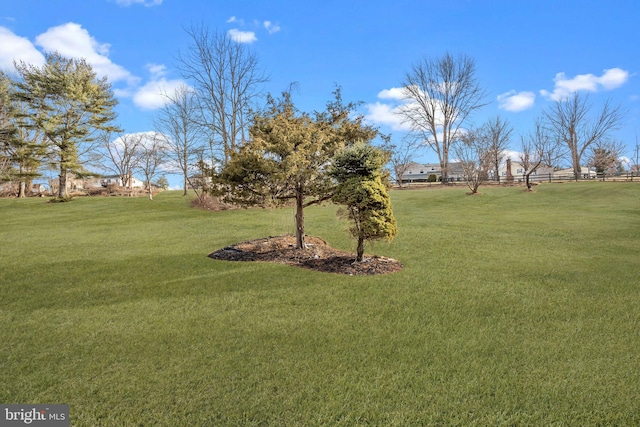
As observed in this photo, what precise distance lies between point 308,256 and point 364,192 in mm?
2361

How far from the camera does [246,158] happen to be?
7898 millimetres

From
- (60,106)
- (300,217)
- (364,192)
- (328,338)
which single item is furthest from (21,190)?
(328,338)

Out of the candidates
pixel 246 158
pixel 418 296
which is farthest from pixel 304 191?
pixel 418 296

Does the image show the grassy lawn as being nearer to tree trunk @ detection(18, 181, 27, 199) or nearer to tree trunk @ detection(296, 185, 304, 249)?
tree trunk @ detection(296, 185, 304, 249)

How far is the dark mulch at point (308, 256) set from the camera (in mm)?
7117

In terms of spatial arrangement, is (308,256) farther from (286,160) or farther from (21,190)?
(21,190)

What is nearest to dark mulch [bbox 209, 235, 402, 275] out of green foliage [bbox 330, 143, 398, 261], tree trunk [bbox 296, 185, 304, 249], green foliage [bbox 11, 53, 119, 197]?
tree trunk [bbox 296, 185, 304, 249]

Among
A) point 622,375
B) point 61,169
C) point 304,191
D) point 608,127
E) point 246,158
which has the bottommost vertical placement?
point 622,375

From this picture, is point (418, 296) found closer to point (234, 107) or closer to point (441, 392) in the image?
point (441, 392)

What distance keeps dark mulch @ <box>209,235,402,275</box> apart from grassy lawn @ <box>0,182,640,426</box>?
44cm

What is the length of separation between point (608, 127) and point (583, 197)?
81.0 ft

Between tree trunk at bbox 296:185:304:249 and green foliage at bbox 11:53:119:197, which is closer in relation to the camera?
tree trunk at bbox 296:185:304:249

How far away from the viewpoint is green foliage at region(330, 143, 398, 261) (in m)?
6.86

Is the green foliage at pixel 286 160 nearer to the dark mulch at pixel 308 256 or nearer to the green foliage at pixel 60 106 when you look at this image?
the dark mulch at pixel 308 256
